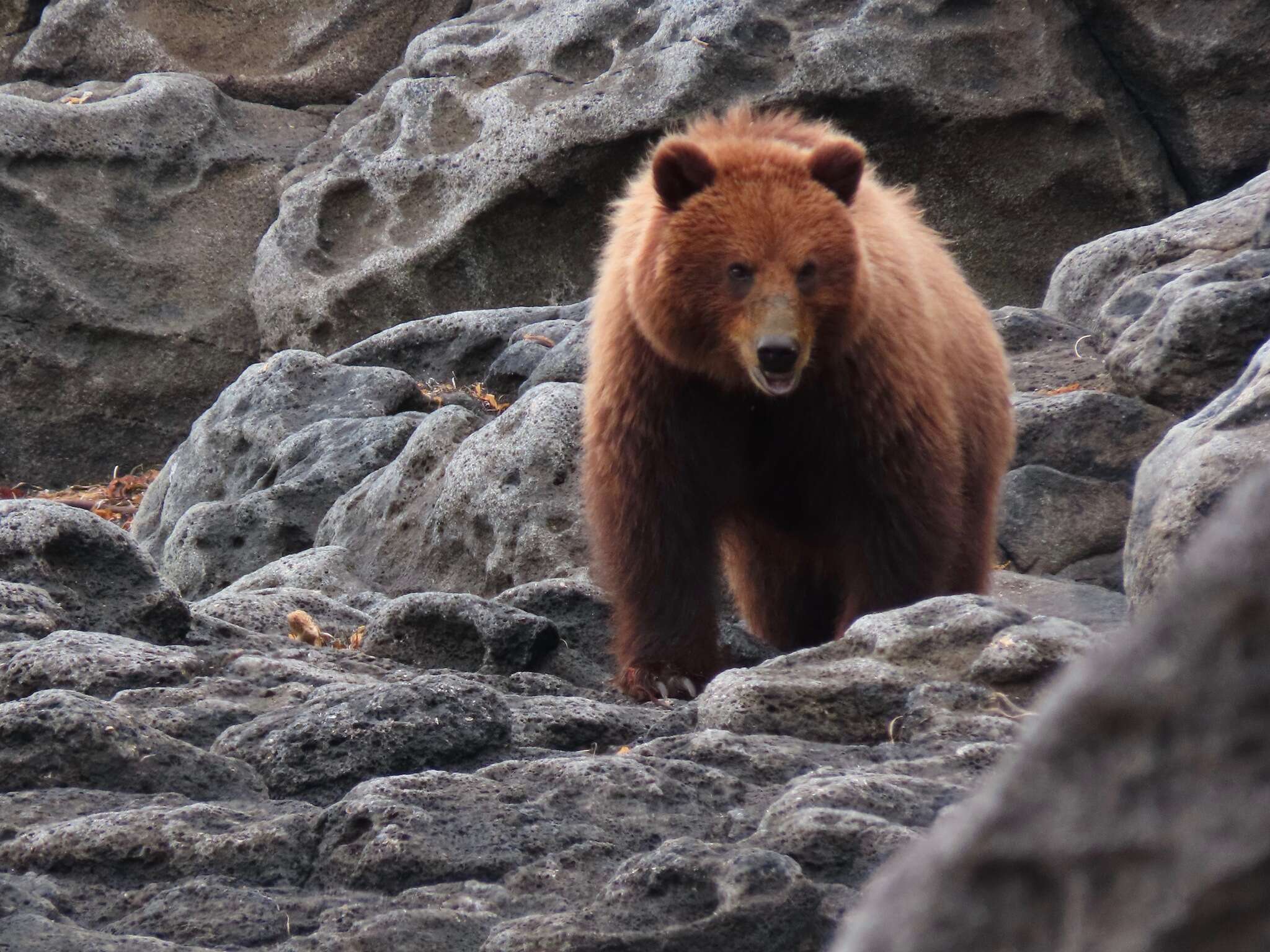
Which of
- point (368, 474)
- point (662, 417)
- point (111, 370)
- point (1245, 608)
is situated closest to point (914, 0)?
point (368, 474)

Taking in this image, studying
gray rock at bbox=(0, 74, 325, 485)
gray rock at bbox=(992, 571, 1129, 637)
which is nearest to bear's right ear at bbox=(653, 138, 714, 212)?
gray rock at bbox=(992, 571, 1129, 637)

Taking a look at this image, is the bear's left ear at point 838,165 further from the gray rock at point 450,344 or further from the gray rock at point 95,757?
the gray rock at point 450,344

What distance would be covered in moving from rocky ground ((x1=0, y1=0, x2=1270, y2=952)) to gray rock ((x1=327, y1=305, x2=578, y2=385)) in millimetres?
36

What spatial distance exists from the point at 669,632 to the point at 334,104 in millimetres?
8687

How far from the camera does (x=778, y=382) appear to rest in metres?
4.67

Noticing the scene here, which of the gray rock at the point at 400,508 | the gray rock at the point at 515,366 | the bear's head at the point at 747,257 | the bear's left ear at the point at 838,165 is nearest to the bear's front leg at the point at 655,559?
the bear's head at the point at 747,257

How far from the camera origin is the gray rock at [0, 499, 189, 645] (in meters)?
4.19

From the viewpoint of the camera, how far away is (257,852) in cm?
265

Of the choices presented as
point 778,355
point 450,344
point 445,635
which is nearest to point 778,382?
point 778,355

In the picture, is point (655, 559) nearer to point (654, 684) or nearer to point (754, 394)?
point (654, 684)

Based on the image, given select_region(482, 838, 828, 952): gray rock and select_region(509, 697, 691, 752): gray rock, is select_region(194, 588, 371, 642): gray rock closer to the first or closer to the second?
select_region(509, 697, 691, 752): gray rock

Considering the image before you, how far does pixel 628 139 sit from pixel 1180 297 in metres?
4.50

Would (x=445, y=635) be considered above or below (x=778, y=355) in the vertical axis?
below

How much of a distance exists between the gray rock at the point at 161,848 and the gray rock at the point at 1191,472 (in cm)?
216
